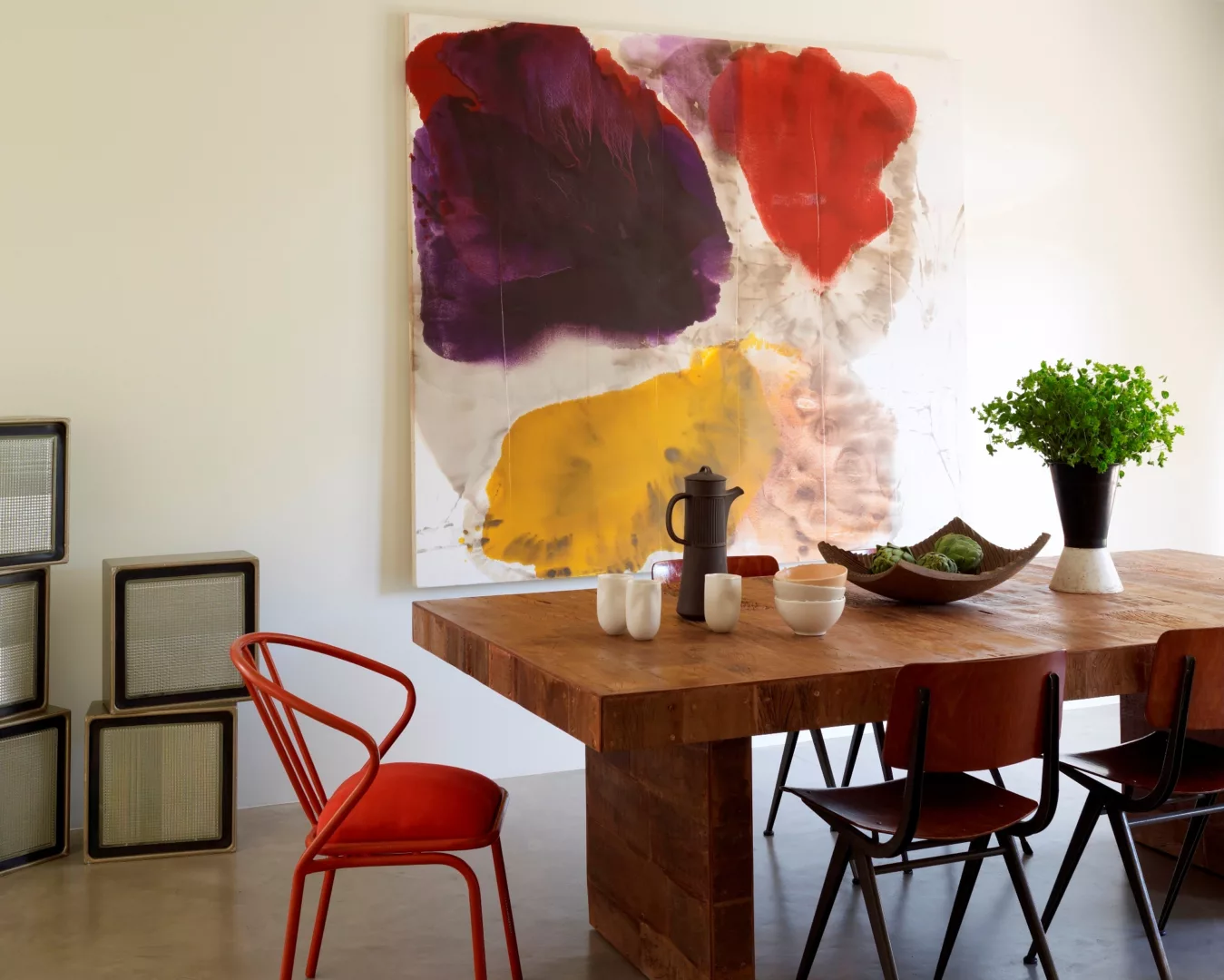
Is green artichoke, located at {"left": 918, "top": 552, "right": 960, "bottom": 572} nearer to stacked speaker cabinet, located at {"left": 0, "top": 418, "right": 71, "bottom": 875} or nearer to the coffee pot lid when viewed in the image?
the coffee pot lid

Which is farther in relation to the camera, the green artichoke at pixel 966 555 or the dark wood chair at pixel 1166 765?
the green artichoke at pixel 966 555

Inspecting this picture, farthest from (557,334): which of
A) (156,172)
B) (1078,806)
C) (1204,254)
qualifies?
(1204,254)

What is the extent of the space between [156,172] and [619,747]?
2.84 meters

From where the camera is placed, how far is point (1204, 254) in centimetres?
568

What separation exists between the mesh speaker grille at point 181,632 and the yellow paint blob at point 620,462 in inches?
38.9

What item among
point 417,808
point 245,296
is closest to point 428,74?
point 245,296

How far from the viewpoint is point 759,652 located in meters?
2.53

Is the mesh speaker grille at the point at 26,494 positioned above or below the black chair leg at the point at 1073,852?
above

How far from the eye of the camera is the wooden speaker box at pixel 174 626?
371 centimetres

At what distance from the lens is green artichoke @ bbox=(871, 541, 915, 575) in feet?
10.1

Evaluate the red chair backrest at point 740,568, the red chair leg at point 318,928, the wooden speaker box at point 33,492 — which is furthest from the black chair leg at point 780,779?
the wooden speaker box at point 33,492

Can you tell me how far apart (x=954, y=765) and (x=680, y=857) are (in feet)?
2.08

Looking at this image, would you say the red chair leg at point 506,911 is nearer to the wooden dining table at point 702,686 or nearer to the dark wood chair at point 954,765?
the wooden dining table at point 702,686

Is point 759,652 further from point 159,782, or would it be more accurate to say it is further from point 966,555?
point 159,782
